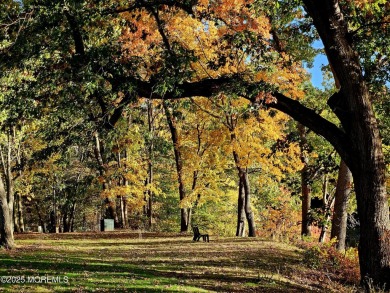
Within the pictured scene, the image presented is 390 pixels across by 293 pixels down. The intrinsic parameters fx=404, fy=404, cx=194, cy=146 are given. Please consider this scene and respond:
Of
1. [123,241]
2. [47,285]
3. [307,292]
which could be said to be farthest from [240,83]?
[123,241]

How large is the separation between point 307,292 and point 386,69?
6372 mm

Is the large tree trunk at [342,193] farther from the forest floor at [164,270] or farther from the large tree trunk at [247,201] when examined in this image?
the large tree trunk at [247,201]

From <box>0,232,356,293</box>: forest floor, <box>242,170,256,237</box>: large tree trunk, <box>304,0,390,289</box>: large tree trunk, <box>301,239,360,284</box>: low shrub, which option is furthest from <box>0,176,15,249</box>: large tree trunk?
<box>242,170,256,237</box>: large tree trunk

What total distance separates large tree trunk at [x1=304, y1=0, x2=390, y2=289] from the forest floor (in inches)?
85.4

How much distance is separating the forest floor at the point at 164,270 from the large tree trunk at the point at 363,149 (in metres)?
2.17

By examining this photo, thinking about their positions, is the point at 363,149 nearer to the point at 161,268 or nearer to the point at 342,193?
the point at 161,268

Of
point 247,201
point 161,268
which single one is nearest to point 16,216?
point 247,201

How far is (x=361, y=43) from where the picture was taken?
1085 centimetres

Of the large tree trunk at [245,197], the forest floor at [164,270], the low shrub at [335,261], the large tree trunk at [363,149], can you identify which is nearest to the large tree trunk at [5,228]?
the forest floor at [164,270]

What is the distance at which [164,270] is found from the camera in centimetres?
1205

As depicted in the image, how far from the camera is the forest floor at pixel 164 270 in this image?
9.31m

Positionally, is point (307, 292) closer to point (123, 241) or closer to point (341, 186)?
point (341, 186)

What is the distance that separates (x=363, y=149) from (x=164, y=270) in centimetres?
664

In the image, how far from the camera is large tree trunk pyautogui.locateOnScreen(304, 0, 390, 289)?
9.04 m
